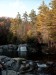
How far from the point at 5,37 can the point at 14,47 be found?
7881 mm

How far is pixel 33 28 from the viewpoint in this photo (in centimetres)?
5741

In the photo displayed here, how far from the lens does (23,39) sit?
5872 cm

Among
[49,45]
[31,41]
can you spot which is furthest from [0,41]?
[49,45]

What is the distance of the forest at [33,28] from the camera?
4403 cm

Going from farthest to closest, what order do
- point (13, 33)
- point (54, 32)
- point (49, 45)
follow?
1. point (13, 33)
2. point (49, 45)
3. point (54, 32)

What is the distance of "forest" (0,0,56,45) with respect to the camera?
4403cm

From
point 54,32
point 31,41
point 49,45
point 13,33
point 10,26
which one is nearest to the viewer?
point 54,32

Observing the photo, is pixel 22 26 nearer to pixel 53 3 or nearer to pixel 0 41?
pixel 0 41

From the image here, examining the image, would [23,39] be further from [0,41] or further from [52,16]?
[52,16]

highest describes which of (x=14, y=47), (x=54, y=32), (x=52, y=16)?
(x=52, y=16)

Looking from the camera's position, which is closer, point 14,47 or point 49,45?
point 49,45

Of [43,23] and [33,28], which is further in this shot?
[33,28]

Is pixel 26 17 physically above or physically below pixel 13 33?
above

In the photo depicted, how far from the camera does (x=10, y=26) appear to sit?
6712cm
